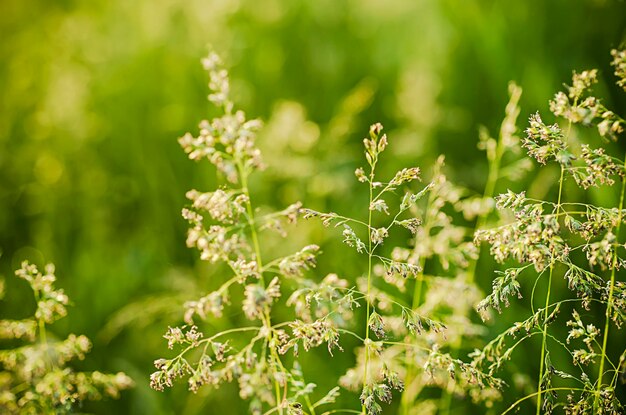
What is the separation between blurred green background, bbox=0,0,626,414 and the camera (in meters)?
2.57

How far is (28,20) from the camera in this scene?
4840 mm

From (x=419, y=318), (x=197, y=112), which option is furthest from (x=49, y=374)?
(x=197, y=112)

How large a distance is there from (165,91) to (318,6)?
114cm

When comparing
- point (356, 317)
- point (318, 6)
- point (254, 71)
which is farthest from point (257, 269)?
point (318, 6)

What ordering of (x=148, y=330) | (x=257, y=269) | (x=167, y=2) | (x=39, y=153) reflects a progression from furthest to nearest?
1. (x=167, y=2)
2. (x=39, y=153)
3. (x=148, y=330)
4. (x=257, y=269)

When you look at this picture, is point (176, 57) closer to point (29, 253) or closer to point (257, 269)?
point (29, 253)

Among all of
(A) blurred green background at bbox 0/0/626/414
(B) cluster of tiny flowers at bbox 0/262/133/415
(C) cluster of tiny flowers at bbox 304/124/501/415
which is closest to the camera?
(C) cluster of tiny flowers at bbox 304/124/501/415

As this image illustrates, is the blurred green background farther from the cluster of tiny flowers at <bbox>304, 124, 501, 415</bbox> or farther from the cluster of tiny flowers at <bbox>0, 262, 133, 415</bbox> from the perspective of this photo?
the cluster of tiny flowers at <bbox>0, 262, 133, 415</bbox>

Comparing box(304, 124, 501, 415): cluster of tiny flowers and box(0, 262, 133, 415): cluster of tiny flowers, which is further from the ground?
box(0, 262, 133, 415): cluster of tiny flowers

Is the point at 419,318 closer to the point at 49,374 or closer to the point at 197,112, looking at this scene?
the point at 49,374

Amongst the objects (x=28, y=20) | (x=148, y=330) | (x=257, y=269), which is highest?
(x=28, y=20)

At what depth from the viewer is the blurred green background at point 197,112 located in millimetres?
2566

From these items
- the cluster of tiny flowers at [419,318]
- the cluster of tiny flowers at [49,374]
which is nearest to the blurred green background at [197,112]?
the cluster of tiny flowers at [419,318]

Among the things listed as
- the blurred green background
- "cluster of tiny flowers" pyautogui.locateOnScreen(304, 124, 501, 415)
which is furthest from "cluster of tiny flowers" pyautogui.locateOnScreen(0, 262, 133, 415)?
the blurred green background
